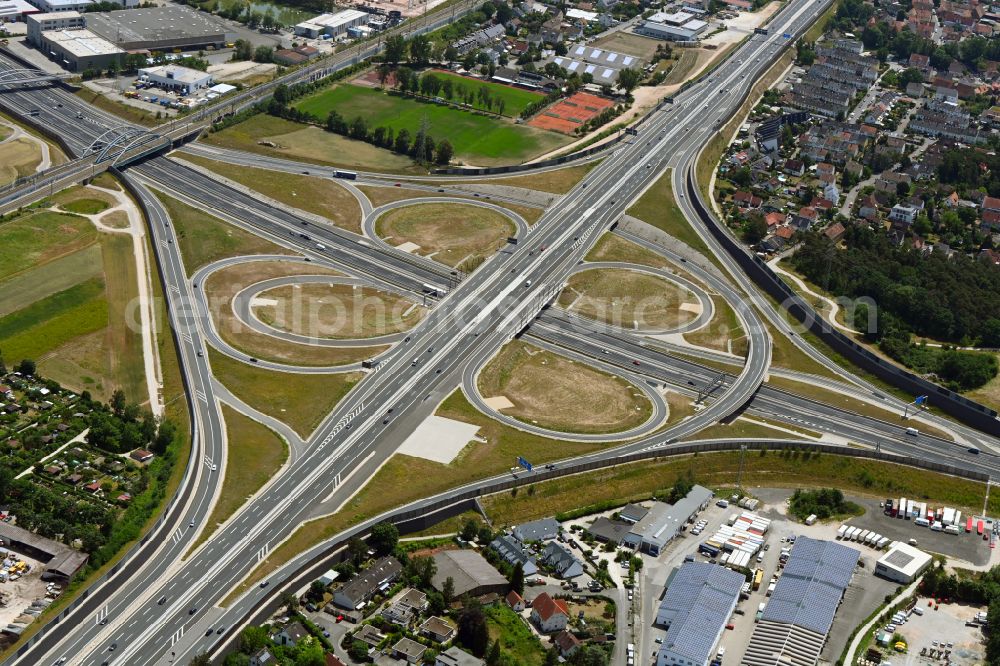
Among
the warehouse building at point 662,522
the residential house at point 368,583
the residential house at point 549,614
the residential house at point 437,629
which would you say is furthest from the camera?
the warehouse building at point 662,522

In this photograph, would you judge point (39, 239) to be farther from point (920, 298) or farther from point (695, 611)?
point (920, 298)

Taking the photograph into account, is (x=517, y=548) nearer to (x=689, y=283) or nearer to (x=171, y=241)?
(x=689, y=283)

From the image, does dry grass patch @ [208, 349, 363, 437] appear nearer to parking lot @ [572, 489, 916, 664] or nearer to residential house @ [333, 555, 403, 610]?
residential house @ [333, 555, 403, 610]

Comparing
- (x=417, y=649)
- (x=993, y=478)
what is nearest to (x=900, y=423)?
(x=993, y=478)

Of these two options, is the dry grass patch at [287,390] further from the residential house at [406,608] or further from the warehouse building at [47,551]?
the residential house at [406,608]

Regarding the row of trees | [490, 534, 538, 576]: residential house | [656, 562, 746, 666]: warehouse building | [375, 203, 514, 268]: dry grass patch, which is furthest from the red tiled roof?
the row of trees

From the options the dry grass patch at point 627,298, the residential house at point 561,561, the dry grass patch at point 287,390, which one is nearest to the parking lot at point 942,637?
the residential house at point 561,561

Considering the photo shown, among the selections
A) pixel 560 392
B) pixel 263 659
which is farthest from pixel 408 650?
pixel 560 392
